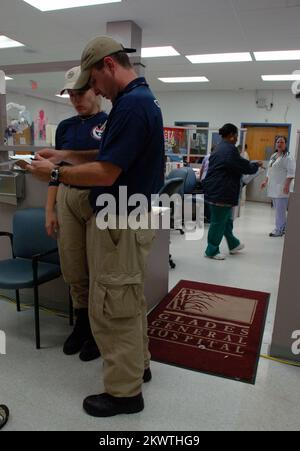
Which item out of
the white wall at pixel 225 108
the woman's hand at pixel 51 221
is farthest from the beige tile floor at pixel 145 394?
the white wall at pixel 225 108

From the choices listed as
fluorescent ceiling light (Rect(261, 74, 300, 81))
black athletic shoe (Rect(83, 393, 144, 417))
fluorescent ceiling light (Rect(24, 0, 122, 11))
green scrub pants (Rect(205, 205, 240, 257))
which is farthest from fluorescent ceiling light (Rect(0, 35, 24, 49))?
black athletic shoe (Rect(83, 393, 144, 417))

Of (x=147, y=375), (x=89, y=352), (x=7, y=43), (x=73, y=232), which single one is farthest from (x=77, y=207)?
(x=7, y=43)

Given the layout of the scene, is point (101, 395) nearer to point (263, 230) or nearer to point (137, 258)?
point (137, 258)

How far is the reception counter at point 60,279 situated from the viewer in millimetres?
2527

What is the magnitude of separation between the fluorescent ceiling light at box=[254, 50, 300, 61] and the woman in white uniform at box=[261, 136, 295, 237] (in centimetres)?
167

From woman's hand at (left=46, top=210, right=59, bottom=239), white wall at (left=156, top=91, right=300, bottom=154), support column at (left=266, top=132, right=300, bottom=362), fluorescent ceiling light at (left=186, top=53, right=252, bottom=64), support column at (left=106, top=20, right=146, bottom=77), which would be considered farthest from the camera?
white wall at (left=156, top=91, right=300, bottom=154)

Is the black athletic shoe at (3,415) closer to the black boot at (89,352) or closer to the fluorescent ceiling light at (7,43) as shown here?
the black boot at (89,352)

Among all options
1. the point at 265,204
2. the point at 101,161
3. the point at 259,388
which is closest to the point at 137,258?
the point at 101,161

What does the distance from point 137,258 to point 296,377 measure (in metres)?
1.20

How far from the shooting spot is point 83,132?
1.88 metres

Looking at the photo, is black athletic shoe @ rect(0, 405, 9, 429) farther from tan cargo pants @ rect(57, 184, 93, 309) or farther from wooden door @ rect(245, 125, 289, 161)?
wooden door @ rect(245, 125, 289, 161)

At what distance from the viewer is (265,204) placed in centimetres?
866

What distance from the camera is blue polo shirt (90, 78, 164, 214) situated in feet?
4.29

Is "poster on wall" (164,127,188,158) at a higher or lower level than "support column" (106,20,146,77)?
lower
